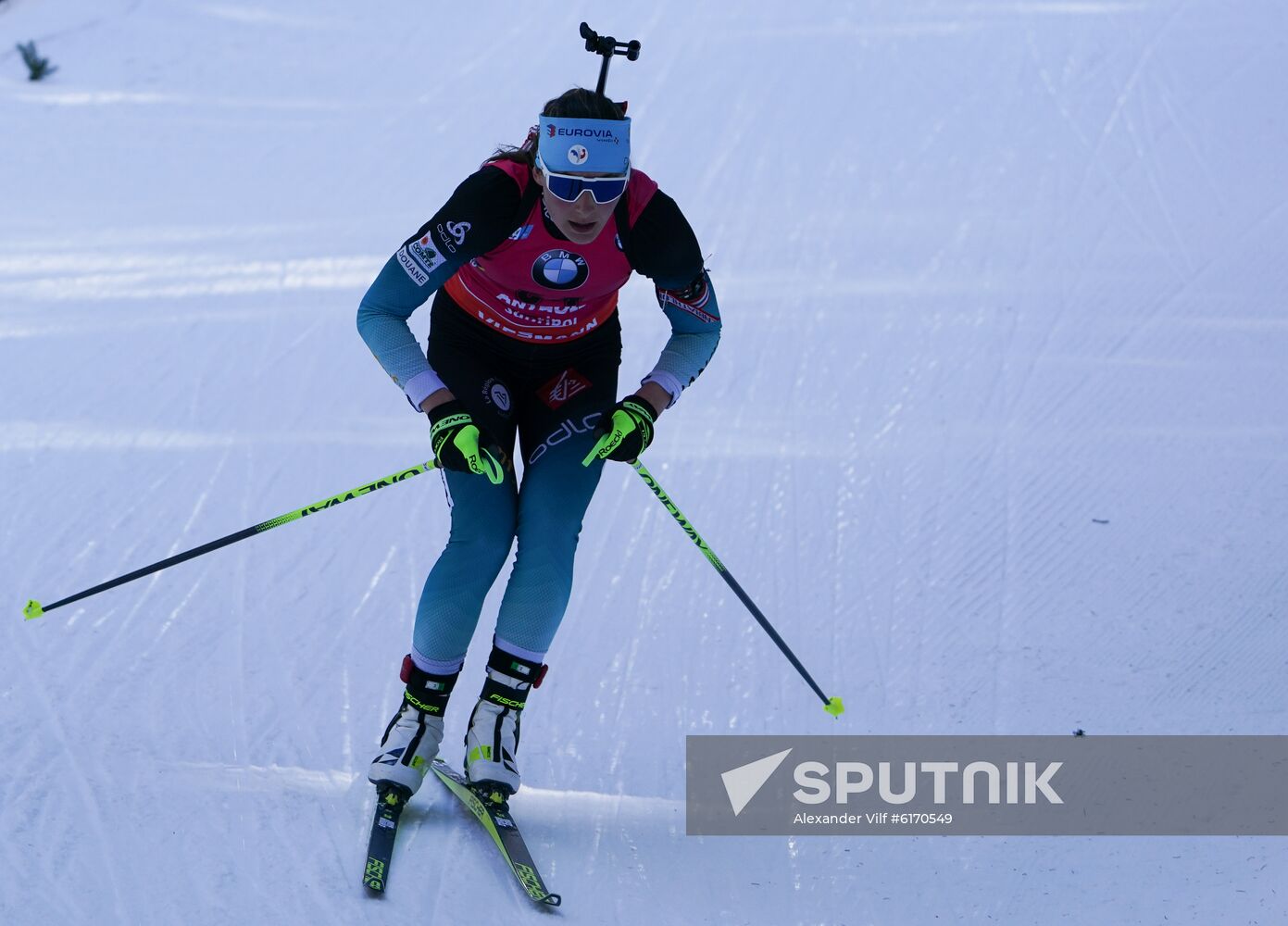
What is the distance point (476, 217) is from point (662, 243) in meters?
0.44

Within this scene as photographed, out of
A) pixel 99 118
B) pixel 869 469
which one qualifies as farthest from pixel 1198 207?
pixel 99 118

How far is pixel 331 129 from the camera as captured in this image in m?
8.49

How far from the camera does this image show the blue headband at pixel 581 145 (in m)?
3.12

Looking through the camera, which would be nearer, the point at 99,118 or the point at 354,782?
the point at 354,782

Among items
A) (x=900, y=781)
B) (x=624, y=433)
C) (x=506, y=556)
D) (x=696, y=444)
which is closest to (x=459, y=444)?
(x=506, y=556)

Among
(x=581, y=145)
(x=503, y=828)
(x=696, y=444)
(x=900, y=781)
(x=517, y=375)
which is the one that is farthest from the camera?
(x=696, y=444)

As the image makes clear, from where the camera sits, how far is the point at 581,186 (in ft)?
10.3

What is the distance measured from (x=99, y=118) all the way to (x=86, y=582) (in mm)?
4910

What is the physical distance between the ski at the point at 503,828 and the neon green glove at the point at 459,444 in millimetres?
775

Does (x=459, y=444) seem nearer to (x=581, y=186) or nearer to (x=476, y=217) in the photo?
(x=476, y=217)

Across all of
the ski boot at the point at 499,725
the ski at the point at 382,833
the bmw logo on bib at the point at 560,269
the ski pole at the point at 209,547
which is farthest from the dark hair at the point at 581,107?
the ski at the point at 382,833

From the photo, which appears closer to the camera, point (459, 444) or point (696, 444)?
point (459, 444)

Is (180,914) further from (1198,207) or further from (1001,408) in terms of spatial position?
(1198,207)

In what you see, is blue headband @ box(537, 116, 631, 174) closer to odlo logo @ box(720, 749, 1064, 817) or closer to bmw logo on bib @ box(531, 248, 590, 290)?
bmw logo on bib @ box(531, 248, 590, 290)
